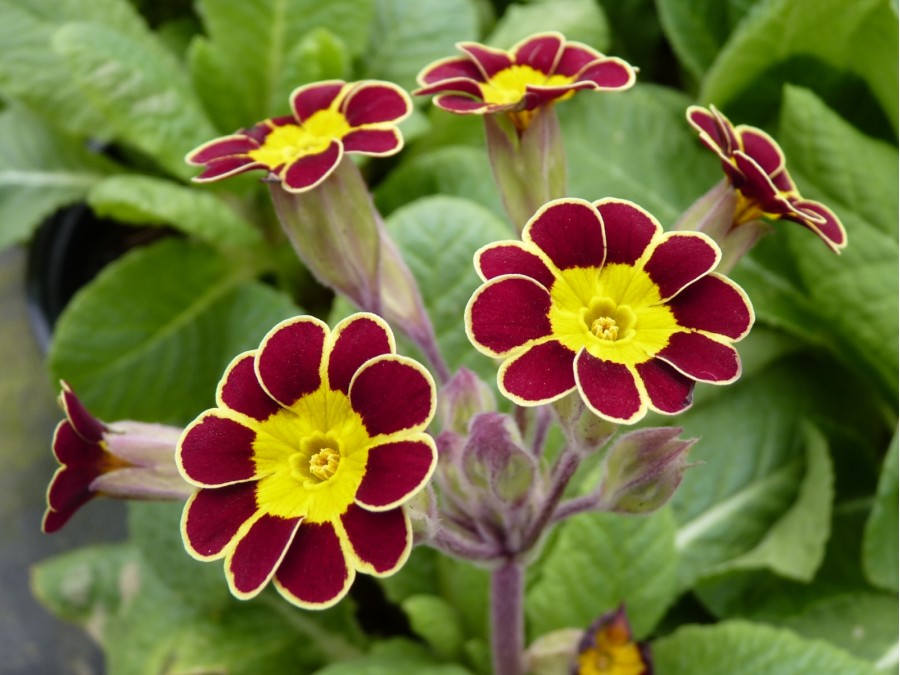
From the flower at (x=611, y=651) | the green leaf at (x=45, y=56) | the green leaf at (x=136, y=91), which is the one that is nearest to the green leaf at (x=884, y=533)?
the flower at (x=611, y=651)

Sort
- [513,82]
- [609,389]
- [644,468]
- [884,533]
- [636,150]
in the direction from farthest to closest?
[636,150], [884,533], [513,82], [644,468], [609,389]

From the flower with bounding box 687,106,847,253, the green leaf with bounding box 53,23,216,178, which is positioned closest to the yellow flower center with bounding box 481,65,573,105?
the flower with bounding box 687,106,847,253

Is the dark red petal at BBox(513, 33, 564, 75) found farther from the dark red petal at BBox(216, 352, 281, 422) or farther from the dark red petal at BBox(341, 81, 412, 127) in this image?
the dark red petal at BBox(216, 352, 281, 422)

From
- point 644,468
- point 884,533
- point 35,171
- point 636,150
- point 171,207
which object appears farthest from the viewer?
point 35,171

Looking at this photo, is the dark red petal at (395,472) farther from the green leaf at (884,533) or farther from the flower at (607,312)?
the green leaf at (884,533)

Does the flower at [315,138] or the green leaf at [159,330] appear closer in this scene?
the flower at [315,138]

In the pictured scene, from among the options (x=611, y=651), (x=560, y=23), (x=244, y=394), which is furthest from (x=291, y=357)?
(x=560, y=23)

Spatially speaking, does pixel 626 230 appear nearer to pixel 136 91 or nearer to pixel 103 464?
pixel 103 464
